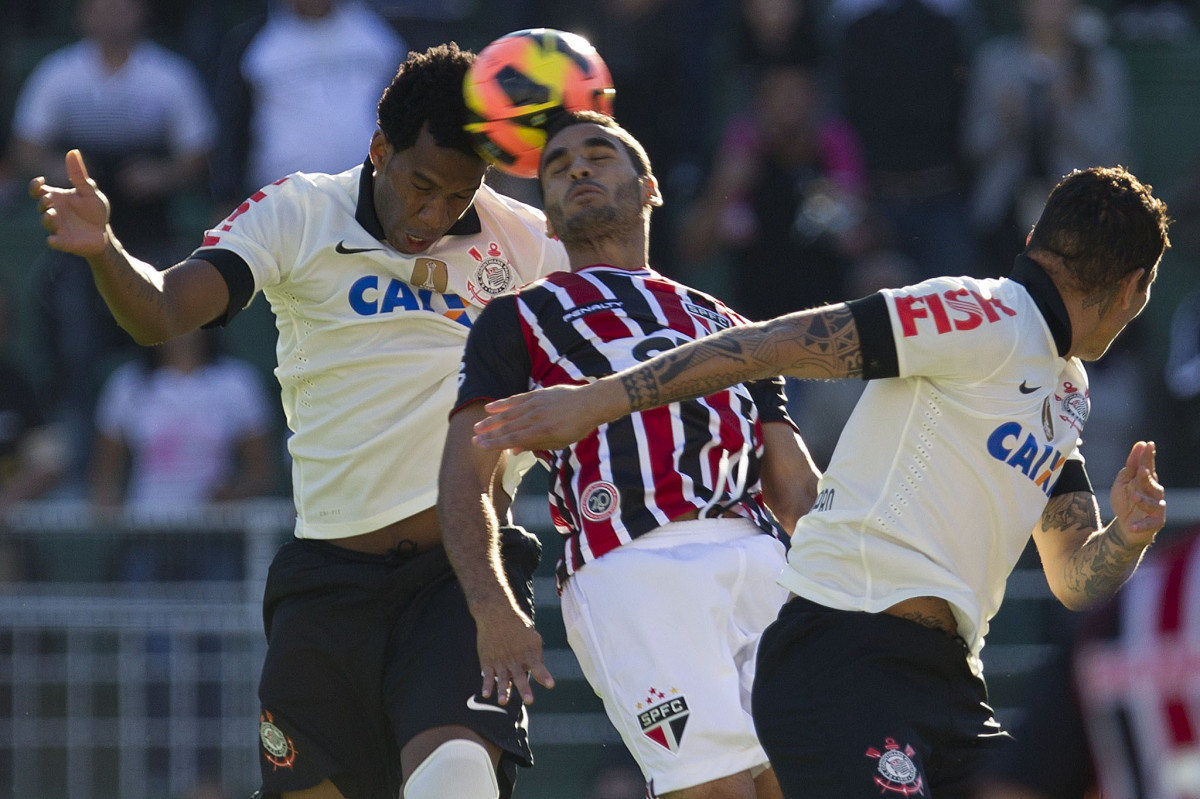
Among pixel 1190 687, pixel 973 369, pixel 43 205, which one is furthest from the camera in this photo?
pixel 43 205

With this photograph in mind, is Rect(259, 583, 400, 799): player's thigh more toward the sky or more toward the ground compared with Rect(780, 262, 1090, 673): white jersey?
more toward the ground

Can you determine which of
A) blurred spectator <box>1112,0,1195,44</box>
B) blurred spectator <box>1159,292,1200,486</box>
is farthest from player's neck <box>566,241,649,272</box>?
blurred spectator <box>1112,0,1195,44</box>

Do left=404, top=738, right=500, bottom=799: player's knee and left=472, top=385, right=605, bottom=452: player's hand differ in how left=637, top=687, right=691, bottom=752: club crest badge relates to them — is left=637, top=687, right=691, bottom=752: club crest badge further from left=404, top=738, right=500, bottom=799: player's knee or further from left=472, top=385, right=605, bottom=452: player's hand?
left=472, top=385, right=605, bottom=452: player's hand

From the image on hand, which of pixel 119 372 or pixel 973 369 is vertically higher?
pixel 973 369

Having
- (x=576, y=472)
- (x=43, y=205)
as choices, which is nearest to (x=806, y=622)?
(x=576, y=472)

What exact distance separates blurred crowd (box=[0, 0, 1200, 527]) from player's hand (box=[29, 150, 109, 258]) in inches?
194

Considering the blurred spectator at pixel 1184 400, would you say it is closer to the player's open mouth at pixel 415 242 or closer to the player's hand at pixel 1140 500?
the player's hand at pixel 1140 500

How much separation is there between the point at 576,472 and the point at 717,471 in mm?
398

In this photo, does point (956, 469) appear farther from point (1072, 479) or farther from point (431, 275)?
point (431, 275)

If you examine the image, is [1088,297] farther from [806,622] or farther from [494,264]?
[494,264]

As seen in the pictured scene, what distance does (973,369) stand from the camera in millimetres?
4047

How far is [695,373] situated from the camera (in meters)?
3.98

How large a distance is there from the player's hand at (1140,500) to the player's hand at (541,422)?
4.74 ft

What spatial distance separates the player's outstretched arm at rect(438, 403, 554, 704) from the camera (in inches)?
174
